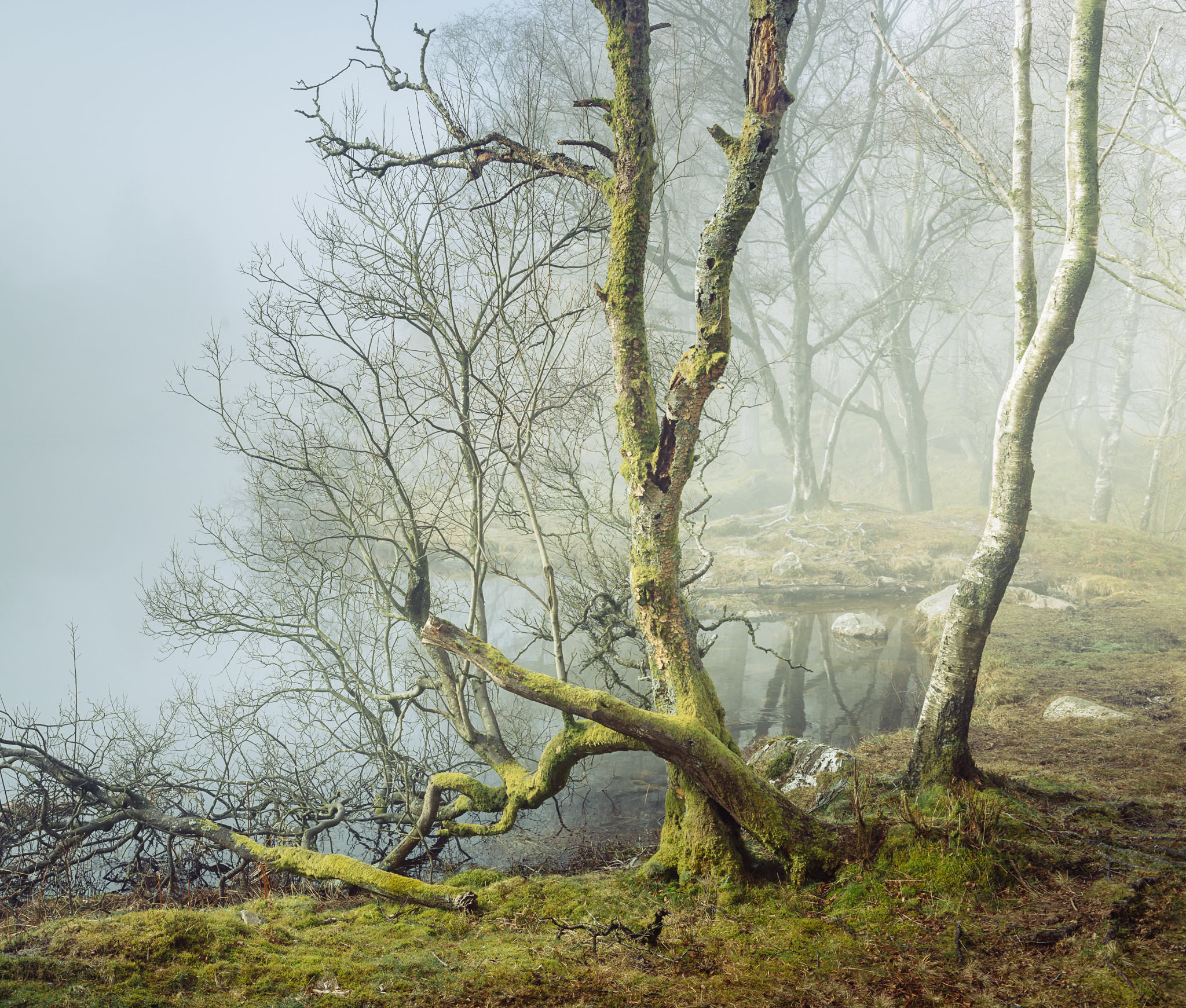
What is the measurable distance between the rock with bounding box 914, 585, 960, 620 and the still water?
50 centimetres

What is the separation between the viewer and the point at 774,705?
10.1 m

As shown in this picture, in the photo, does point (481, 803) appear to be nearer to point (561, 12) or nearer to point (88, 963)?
point (88, 963)

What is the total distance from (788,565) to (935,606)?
445 centimetres

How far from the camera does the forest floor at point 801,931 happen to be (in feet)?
8.05

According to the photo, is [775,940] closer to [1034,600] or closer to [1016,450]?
[1016,450]

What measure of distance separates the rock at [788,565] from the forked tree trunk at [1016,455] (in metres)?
12.2

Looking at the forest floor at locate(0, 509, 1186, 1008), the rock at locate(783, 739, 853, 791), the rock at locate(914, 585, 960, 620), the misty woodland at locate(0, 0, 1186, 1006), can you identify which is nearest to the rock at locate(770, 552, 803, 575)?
the misty woodland at locate(0, 0, 1186, 1006)

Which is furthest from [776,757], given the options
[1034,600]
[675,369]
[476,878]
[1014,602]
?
[1034,600]

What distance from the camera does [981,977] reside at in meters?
2.58

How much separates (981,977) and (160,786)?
6.93 m

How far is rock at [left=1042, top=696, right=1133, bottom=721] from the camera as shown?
6805 mm

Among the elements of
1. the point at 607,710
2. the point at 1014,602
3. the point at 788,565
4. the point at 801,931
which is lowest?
the point at 1014,602

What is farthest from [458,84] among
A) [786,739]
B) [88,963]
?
[786,739]

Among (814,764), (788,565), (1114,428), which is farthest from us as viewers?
(1114,428)
